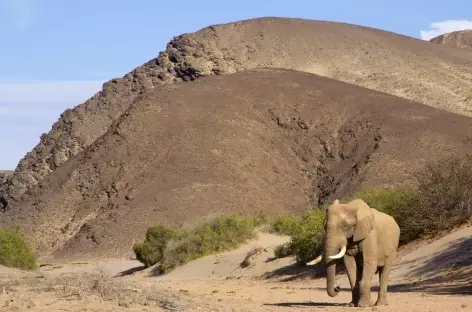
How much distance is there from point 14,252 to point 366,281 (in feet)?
112

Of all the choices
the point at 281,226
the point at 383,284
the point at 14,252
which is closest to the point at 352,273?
the point at 383,284

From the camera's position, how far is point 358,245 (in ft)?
63.9

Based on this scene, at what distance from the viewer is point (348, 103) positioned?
103m

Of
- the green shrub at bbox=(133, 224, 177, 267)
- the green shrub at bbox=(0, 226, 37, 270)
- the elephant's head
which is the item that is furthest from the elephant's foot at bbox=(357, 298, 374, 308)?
the green shrub at bbox=(133, 224, 177, 267)

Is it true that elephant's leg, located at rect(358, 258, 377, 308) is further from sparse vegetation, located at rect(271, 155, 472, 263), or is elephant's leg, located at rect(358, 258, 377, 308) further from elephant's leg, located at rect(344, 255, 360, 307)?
sparse vegetation, located at rect(271, 155, 472, 263)

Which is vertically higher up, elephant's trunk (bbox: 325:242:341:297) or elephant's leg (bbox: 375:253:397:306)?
elephant's trunk (bbox: 325:242:341:297)

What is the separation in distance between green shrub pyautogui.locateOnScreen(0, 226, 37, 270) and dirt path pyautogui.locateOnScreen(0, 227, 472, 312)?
10.1 meters

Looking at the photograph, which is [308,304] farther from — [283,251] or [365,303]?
[283,251]

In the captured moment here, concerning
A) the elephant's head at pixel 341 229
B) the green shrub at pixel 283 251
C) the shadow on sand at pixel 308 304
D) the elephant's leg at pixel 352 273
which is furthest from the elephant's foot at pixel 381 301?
the green shrub at pixel 283 251

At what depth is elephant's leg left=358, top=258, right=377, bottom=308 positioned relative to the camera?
63.7ft

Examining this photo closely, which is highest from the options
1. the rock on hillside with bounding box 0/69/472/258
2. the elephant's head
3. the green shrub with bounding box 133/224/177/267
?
the rock on hillside with bounding box 0/69/472/258

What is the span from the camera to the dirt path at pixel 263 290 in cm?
1783

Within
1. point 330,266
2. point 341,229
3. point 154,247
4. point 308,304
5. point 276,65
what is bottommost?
point 154,247

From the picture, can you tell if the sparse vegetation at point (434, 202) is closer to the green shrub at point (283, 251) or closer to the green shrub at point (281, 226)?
the green shrub at point (283, 251)
